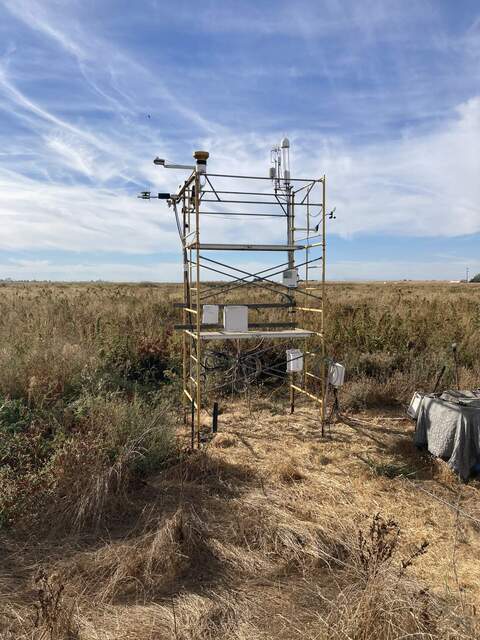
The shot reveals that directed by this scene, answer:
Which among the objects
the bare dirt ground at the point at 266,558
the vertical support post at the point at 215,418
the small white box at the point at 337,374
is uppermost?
the small white box at the point at 337,374

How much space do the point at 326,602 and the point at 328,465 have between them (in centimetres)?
229

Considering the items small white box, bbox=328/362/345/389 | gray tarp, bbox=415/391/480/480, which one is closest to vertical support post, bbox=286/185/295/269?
small white box, bbox=328/362/345/389

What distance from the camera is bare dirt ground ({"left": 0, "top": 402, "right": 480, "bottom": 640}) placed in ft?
7.63

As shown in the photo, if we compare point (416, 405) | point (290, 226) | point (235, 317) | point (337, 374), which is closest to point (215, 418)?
point (235, 317)

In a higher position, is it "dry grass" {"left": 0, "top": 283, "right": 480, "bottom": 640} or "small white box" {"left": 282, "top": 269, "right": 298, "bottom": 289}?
"small white box" {"left": 282, "top": 269, "right": 298, "bottom": 289}

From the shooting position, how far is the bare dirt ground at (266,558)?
232cm

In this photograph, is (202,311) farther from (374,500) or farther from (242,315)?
(374,500)

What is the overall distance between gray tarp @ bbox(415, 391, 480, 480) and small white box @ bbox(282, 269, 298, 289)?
208 centimetres

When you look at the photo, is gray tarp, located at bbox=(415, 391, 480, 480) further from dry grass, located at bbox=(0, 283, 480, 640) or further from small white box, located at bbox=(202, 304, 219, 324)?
small white box, located at bbox=(202, 304, 219, 324)

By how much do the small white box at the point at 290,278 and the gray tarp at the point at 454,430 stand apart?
2.08 metres

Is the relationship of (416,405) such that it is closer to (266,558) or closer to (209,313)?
(209,313)

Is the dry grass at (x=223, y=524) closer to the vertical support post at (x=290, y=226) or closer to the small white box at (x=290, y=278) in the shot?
the small white box at (x=290, y=278)

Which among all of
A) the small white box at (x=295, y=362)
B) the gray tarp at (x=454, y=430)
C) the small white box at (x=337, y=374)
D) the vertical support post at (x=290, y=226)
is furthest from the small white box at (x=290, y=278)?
the gray tarp at (x=454, y=430)

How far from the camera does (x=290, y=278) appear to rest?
5.84 meters
